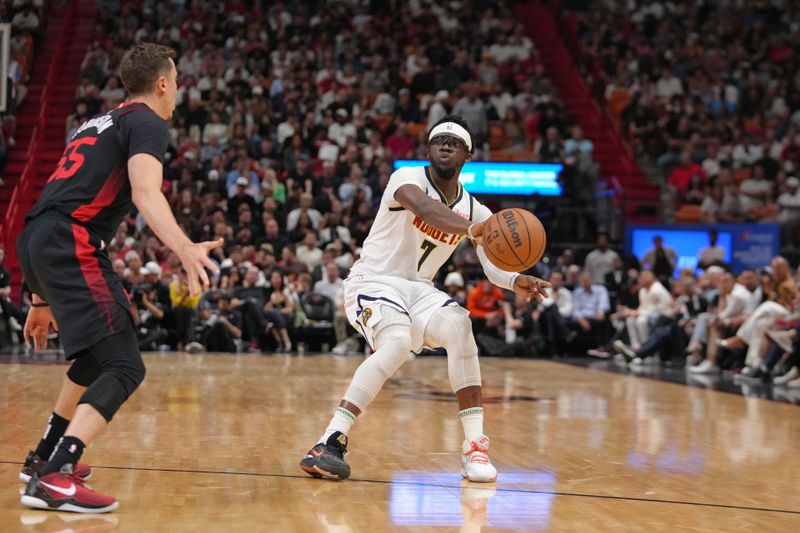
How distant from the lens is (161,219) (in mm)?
3998

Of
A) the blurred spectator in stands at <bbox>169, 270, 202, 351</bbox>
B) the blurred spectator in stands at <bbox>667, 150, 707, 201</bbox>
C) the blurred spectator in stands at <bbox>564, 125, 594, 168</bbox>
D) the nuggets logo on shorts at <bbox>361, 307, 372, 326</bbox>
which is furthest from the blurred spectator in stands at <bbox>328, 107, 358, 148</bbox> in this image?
the nuggets logo on shorts at <bbox>361, 307, 372, 326</bbox>

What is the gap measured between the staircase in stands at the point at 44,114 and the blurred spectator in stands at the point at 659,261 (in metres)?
10.9

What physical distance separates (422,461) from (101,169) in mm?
2408

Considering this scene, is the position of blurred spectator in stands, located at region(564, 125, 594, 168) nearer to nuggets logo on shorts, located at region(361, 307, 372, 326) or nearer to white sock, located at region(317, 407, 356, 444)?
nuggets logo on shorts, located at region(361, 307, 372, 326)

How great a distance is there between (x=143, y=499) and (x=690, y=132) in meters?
19.9

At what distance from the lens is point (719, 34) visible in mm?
25266

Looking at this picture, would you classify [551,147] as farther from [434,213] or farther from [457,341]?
[434,213]

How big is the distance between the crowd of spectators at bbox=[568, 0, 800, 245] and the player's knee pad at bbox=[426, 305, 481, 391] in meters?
15.5

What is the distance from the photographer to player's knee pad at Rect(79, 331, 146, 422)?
412 centimetres

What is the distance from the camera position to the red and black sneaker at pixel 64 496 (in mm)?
3992

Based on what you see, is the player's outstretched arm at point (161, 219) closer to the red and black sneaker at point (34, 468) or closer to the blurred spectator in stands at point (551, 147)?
the red and black sneaker at point (34, 468)

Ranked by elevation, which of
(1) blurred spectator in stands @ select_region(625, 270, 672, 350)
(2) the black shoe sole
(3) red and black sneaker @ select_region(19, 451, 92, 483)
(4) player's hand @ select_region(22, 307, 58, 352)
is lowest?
(1) blurred spectator in stands @ select_region(625, 270, 672, 350)

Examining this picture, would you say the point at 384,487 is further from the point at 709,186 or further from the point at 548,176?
the point at 709,186

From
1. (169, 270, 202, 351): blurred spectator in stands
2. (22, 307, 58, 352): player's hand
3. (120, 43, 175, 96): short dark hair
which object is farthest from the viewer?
(169, 270, 202, 351): blurred spectator in stands
